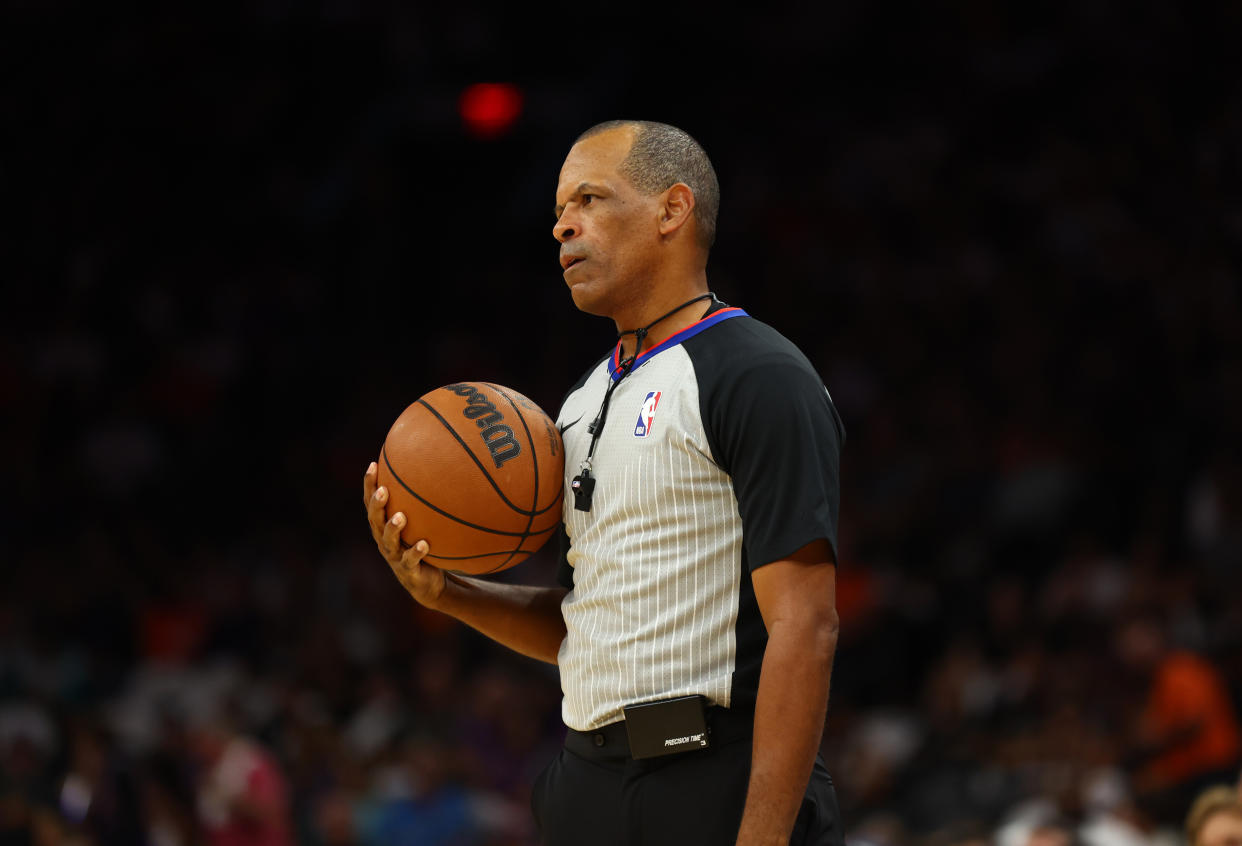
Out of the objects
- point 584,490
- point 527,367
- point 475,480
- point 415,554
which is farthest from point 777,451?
point 527,367

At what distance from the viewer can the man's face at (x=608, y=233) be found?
245cm

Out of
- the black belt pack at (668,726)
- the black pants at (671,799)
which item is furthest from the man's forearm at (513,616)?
the black belt pack at (668,726)

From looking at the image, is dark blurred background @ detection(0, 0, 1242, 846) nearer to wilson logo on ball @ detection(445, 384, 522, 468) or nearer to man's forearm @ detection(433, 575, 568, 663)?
man's forearm @ detection(433, 575, 568, 663)

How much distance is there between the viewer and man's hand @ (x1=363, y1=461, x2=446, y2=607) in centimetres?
254

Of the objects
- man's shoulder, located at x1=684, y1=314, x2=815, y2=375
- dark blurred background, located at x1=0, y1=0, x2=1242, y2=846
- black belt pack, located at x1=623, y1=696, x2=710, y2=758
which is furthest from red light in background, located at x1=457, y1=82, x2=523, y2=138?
black belt pack, located at x1=623, y1=696, x2=710, y2=758

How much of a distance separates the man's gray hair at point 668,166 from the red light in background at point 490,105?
25.7 feet

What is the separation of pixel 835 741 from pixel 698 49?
538 centimetres

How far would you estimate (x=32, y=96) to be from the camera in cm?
1030

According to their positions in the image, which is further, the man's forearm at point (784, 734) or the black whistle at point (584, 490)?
the black whistle at point (584, 490)

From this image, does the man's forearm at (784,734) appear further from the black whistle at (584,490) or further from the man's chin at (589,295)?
the man's chin at (589,295)

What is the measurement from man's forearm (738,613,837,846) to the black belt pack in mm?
103

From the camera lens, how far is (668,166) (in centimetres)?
247

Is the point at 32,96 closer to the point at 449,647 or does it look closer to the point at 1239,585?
the point at 449,647

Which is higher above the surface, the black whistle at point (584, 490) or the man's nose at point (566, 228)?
the man's nose at point (566, 228)
